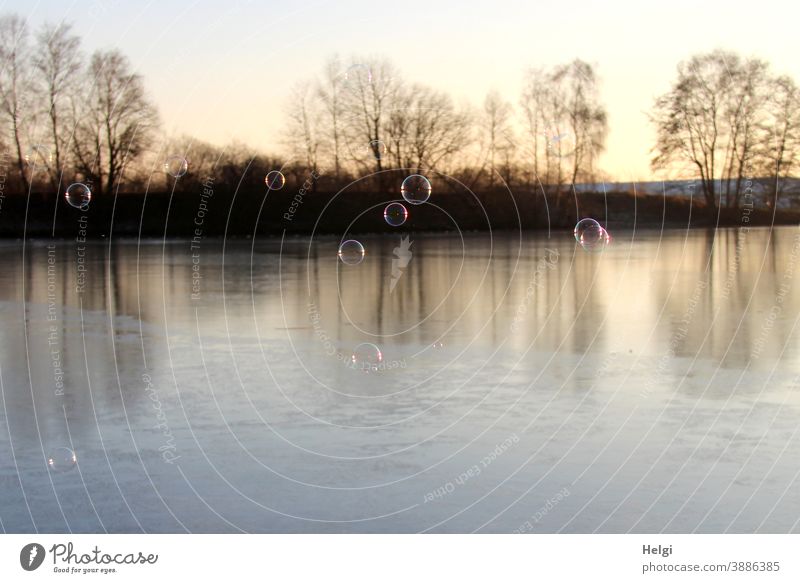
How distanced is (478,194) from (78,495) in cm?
4796

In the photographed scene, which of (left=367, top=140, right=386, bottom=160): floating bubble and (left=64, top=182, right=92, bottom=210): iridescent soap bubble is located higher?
(left=367, top=140, right=386, bottom=160): floating bubble

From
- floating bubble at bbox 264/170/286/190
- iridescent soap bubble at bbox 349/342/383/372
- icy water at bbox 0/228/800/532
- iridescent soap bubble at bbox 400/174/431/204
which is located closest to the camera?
icy water at bbox 0/228/800/532

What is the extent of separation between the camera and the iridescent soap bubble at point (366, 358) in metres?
8.86

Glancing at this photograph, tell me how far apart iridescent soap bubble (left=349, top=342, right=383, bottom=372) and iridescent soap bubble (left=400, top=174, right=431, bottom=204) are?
4470mm

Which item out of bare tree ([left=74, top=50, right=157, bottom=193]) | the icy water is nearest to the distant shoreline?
bare tree ([left=74, top=50, right=157, bottom=193])

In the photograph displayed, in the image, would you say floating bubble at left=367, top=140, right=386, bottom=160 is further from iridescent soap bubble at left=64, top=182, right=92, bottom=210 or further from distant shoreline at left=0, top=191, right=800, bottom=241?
iridescent soap bubble at left=64, top=182, right=92, bottom=210

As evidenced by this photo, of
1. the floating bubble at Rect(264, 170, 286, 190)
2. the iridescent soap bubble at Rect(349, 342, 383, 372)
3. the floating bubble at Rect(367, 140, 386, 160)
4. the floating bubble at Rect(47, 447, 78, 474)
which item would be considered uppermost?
the floating bubble at Rect(367, 140, 386, 160)

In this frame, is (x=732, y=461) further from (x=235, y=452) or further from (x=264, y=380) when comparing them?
(x=264, y=380)

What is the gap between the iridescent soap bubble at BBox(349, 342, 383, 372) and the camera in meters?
8.86

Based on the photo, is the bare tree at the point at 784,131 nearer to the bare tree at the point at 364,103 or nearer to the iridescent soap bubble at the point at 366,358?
the bare tree at the point at 364,103

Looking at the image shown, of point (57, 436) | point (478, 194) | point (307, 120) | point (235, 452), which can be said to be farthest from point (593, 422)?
point (478, 194)

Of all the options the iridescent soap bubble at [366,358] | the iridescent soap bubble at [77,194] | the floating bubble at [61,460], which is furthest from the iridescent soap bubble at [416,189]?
the floating bubble at [61,460]

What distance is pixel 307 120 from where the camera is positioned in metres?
40.8
